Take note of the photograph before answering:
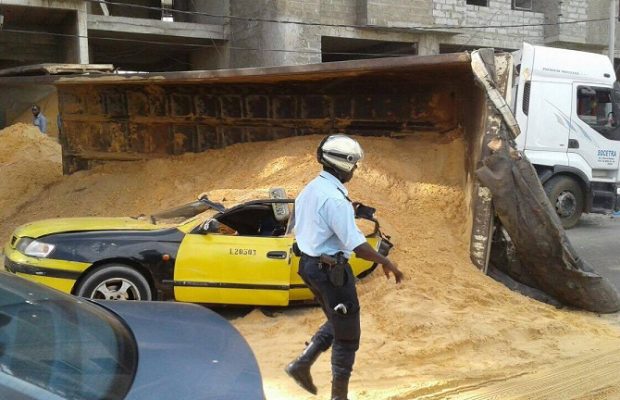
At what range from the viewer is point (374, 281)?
642 centimetres

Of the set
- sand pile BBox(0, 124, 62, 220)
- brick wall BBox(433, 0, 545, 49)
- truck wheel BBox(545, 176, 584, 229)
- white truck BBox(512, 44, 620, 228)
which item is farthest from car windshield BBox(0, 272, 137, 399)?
brick wall BBox(433, 0, 545, 49)

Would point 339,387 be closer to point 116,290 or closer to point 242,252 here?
point 242,252

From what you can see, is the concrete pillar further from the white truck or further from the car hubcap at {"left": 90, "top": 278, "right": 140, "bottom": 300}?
the car hubcap at {"left": 90, "top": 278, "right": 140, "bottom": 300}

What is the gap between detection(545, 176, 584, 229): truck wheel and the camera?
37.2ft

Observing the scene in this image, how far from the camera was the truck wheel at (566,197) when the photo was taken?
11.3m

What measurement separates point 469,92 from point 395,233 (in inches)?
95.5

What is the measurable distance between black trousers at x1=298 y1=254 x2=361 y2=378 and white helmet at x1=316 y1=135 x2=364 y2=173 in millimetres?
567

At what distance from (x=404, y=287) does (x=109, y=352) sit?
4307 millimetres

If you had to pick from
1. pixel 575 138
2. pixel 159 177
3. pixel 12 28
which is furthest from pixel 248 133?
pixel 12 28

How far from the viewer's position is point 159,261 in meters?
5.69

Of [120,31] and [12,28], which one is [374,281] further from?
[12,28]

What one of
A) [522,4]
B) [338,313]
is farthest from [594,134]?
[522,4]

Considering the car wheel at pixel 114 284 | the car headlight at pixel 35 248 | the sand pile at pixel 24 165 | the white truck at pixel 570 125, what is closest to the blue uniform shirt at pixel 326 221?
the car wheel at pixel 114 284

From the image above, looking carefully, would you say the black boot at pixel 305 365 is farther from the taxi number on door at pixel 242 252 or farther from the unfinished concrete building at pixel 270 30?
the unfinished concrete building at pixel 270 30
